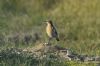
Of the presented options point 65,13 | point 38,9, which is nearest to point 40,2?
point 38,9

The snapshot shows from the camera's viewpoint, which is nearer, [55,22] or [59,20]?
[55,22]

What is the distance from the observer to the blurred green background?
1661 centimetres

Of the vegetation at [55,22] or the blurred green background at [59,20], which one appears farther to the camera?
the blurred green background at [59,20]

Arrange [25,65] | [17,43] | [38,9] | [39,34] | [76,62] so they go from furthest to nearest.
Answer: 1. [38,9]
2. [39,34]
3. [17,43]
4. [76,62]
5. [25,65]

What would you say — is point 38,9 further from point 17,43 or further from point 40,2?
point 17,43

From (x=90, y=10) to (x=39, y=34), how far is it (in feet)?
8.87

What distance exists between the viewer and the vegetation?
632 inches

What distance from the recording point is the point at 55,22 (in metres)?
18.5

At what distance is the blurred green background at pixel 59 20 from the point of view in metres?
16.6

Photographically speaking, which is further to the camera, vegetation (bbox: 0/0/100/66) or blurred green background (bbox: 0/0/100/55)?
blurred green background (bbox: 0/0/100/55)

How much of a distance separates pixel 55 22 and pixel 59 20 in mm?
276

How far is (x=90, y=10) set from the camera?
758 inches

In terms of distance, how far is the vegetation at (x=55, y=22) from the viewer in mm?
16062

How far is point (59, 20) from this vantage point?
61.6 feet
